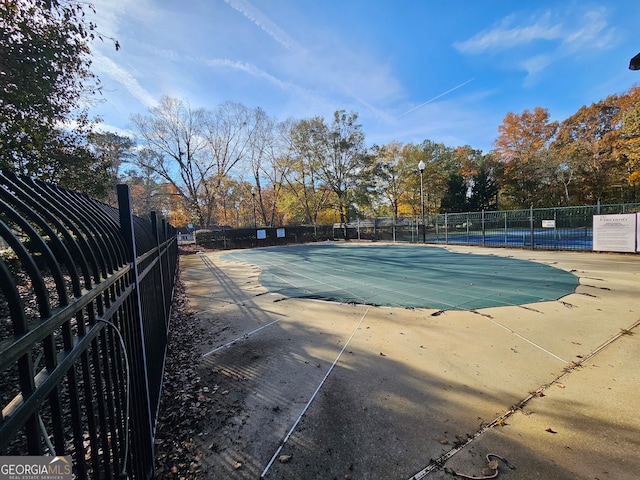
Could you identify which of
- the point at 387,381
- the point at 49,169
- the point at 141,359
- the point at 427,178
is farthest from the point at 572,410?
the point at 427,178

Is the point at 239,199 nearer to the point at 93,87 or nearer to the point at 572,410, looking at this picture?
the point at 93,87

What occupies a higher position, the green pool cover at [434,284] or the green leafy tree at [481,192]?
the green leafy tree at [481,192]

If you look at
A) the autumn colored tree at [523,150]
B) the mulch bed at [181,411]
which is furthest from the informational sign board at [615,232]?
the autumn colored tree at [523,150]

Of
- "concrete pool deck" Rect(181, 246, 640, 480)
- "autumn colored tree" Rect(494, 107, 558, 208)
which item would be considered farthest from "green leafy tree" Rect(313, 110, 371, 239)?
"concrete pool deck" Rect(181, 246, 640, 480)

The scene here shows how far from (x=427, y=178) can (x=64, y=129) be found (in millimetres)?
34804

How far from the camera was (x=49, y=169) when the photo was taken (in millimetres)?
6422

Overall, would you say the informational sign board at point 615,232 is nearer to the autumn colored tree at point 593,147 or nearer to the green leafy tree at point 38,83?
the green leafy tree at point 38,83

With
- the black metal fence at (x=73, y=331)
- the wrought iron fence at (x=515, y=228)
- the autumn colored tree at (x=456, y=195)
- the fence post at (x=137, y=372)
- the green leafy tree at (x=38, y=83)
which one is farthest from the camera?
the autumn colored tree at (x=456, y=195)

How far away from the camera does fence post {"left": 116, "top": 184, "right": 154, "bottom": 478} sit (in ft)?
5.51

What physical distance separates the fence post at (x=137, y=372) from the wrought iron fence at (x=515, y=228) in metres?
15.1

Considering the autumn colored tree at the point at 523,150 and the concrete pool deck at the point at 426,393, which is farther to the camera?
the autumn colored tree at the point at 523,150

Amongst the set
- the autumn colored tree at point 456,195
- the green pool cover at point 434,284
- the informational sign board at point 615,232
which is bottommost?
the green pool cover at point 434,284

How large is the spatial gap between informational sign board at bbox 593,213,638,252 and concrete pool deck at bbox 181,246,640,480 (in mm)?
7744

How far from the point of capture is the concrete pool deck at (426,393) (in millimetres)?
1938
